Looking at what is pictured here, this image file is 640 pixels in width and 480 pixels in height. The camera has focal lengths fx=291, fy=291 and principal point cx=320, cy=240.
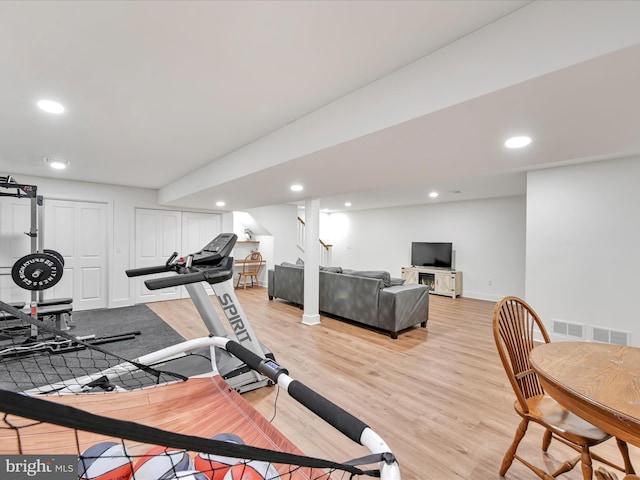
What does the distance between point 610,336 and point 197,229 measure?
6931 millimetres

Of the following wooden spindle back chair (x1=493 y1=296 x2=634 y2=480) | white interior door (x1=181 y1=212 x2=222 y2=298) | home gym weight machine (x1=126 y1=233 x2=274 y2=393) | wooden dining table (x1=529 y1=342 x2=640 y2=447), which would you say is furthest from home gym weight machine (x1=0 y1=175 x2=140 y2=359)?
wooden dining table (x1=529 y1=342 x2=640 y2=447)

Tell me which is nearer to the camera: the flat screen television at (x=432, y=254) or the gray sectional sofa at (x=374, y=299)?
the gray sectional sofa at (x=374, y=299)

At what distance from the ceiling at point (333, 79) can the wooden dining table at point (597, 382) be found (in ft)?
4.00

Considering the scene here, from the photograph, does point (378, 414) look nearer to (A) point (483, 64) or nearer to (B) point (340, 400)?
(B) point (340, 400)

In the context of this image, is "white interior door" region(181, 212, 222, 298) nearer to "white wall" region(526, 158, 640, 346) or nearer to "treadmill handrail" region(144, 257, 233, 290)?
"treadmill handrail" region(144, 257, 233, 290)

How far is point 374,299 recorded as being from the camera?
406 cm

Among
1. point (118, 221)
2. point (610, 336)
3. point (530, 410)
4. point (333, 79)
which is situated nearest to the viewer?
point (530, 410)

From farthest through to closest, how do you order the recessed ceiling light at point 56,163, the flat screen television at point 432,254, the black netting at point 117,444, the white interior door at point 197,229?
Answer: the flat screen television at point 432,254 < the white interior door at point 197,229 < the recessed ceiling light at point 56,163 < the black netting at point 117,444

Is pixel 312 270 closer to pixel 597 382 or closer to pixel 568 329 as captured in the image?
pixel 568 329

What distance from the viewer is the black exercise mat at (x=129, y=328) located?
136 inches

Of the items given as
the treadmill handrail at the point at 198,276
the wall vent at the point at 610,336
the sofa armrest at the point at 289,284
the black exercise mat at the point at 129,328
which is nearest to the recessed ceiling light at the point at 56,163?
the black exercise mat at the point at 129,328

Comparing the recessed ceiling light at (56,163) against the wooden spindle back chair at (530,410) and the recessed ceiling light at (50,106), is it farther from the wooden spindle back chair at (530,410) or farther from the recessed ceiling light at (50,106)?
the wooden spindle back chair at (530,410)

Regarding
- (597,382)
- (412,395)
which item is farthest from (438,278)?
(597,382)

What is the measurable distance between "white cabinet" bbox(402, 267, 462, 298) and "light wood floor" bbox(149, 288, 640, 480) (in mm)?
1973
